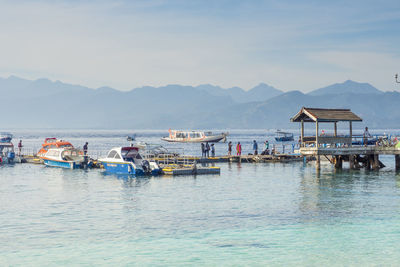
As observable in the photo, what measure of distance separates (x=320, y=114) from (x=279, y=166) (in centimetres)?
1280

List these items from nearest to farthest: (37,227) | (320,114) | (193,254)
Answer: (193,254), (37,227), (320,114)

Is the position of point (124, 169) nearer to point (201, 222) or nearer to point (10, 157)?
point (201, 222)

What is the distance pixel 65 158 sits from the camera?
60.8m

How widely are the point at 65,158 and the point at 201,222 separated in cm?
3859

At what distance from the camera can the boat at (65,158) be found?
58.5m

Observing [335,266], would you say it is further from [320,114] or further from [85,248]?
[320,114]

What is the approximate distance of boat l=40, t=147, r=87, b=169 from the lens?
58.5m

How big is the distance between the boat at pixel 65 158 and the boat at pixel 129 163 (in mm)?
6677

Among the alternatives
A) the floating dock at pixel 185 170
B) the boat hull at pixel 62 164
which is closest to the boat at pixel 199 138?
the boat hull at pixel 62 164

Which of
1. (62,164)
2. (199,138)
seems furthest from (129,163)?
(199,138)

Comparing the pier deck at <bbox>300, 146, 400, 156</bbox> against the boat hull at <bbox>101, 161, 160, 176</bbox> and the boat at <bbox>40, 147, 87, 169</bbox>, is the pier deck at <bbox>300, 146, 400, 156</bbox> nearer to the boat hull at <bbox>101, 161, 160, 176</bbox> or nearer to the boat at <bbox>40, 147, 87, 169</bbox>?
the boat hull at <bbox>101, 161, 160, 176</bbox>

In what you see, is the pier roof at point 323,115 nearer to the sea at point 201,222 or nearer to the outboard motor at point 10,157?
the sea at point 201,222

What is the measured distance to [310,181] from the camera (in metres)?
44.3

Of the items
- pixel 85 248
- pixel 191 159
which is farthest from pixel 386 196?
pixel 191 159
